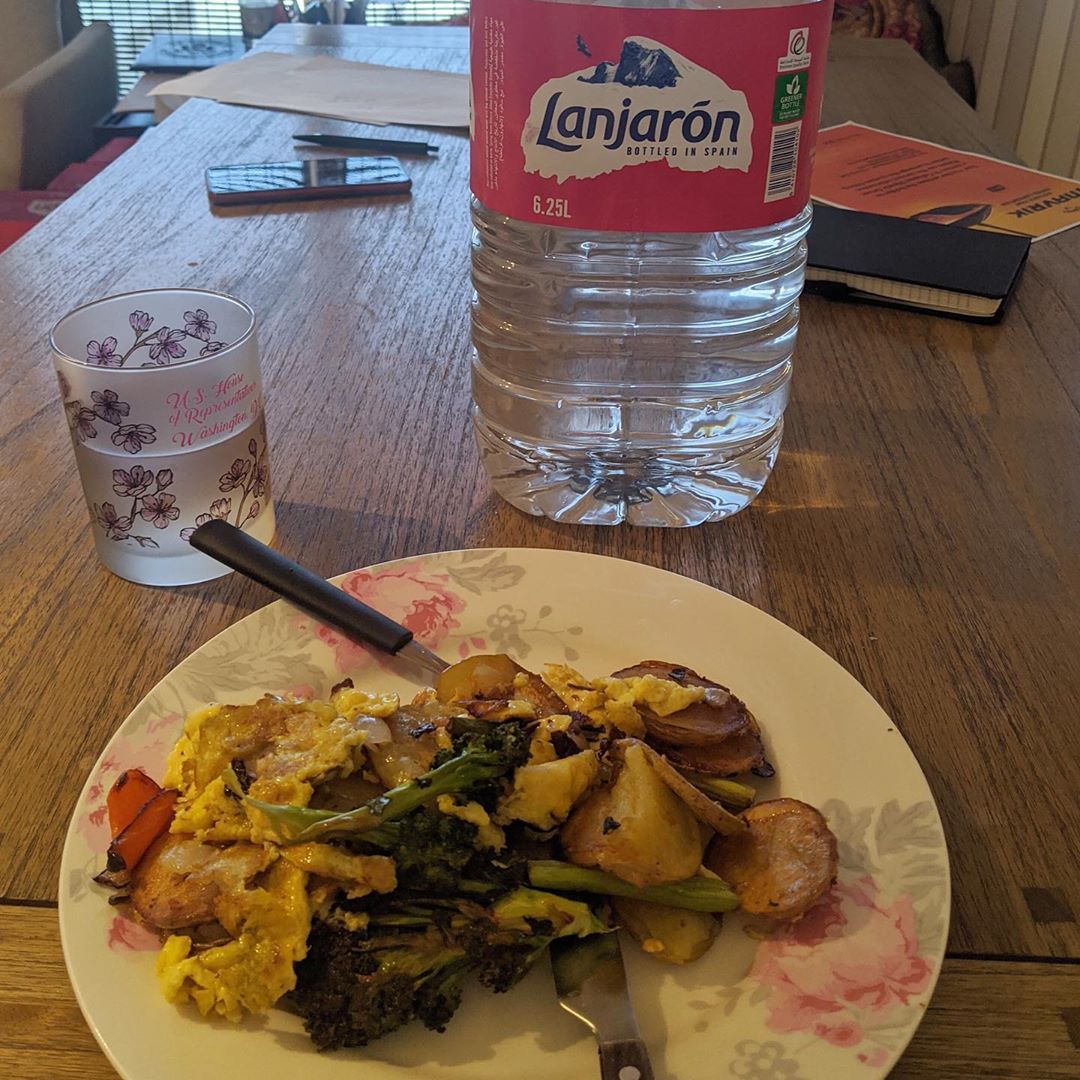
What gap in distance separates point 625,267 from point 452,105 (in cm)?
114

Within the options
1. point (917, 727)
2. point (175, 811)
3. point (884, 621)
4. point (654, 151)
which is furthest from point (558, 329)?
point (175, 811)

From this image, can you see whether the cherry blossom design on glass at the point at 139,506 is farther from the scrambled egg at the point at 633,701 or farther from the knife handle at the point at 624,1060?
the knife handle at the point at 624,1060

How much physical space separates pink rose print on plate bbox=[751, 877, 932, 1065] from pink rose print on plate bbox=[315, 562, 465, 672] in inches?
13.5

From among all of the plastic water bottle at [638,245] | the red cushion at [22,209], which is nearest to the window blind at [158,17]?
the red cushion at [22,209]

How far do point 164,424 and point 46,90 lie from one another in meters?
3.06

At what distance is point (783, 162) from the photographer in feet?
2.60

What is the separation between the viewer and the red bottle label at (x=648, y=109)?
741 millimetres

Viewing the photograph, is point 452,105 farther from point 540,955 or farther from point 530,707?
point 540,955

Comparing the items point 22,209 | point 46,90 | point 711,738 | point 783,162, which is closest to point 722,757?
point 711,738

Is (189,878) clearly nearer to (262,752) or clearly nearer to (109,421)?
(262,752)

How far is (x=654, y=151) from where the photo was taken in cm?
77

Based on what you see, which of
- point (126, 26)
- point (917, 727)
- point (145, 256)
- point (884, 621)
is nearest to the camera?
point (917, 727)

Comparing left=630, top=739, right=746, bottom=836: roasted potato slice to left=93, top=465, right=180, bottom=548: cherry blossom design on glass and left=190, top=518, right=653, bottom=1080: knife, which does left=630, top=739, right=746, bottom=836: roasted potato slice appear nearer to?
left=190, top=518, right=653, bottom=1080: knife

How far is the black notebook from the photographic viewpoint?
52.1 inches
